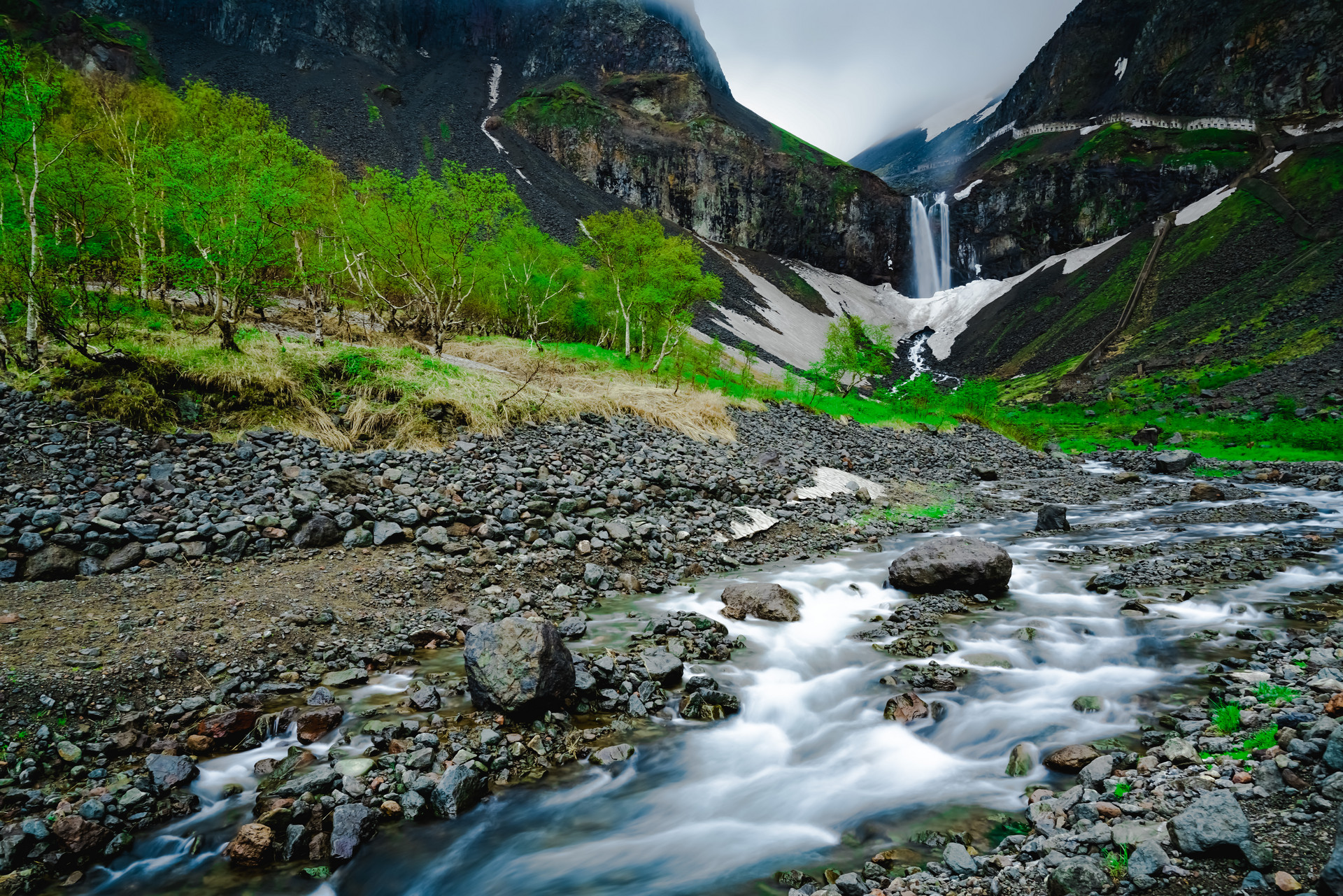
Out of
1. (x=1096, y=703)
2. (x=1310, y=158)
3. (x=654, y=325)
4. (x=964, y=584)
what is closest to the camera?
(x=1096, y=703)

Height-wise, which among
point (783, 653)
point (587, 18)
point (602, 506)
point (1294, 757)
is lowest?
point (783, 653)

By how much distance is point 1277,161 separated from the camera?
6506 cm

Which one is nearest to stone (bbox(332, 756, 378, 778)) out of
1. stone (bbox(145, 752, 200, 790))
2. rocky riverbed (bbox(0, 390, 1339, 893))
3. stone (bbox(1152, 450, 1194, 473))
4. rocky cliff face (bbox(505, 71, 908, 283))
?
rocky riverbed (bbox(0, 390, 1339, 893))

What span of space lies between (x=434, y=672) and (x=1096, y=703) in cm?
692

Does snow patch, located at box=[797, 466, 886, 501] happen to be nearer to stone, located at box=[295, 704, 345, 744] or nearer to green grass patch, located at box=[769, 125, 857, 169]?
stone, located at box=[295, 704, 345, 744]

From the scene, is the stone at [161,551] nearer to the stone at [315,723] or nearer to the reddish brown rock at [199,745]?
the reddish brown rock at [199,745]

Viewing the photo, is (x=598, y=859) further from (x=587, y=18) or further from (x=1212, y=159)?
(x=587, y=18)

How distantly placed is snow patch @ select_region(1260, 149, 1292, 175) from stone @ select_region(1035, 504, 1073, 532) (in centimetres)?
8317

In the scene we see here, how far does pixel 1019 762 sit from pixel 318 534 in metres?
8.81

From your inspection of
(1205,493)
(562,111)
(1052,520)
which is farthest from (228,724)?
(562,111)

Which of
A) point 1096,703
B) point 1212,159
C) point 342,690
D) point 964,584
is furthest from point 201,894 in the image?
point 1212,159

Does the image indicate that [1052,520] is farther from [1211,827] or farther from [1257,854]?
[1257,854]

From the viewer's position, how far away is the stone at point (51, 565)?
641 cm

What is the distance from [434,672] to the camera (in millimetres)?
6055
